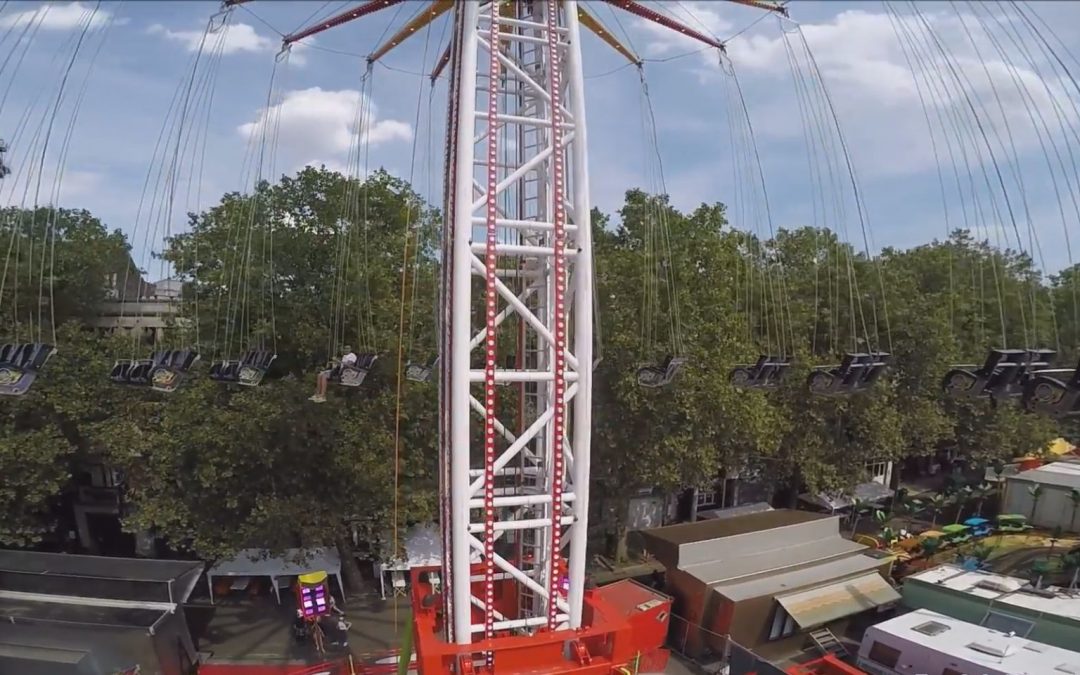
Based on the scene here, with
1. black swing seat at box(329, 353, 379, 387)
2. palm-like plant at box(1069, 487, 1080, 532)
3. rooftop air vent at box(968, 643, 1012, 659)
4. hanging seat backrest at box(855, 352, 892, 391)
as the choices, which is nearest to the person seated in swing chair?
black swing seat at box(329, 353, 379, 387)

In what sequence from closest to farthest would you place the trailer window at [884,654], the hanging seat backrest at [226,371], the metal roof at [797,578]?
1. the hanging seat backrest at [226,371]
2. the trailer window at [884,654]
3. the metal roof at [797,578]

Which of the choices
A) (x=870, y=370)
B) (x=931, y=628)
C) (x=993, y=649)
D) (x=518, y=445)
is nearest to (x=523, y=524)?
(x=518, y=445)

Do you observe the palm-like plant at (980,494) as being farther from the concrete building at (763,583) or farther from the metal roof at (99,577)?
the metal roof at (99,577)

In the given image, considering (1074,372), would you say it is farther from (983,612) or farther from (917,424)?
(917,424)

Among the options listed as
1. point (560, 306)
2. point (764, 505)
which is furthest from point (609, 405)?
point (560, 306)

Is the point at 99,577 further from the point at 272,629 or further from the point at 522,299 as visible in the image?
the point at 522,299

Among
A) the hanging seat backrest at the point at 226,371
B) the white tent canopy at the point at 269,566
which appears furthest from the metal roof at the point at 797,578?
the hanging seat backrest at the point at 226,371

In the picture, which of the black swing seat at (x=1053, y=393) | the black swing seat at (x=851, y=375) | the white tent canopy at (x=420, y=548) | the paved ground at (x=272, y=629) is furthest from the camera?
the white tent canopy at (x=420, y=548)
